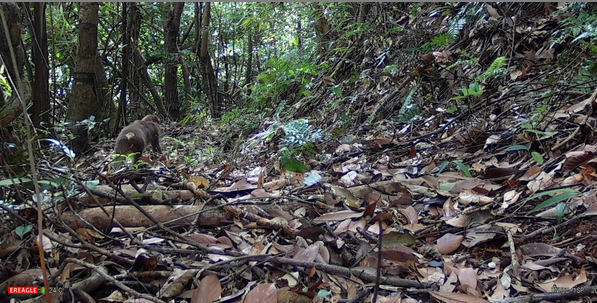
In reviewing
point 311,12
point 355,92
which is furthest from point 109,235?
point 311,12

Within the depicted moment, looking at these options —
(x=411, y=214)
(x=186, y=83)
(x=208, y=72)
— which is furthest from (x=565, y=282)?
(x=186, y=83)

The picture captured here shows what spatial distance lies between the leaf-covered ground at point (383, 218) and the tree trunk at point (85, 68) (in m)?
2.82

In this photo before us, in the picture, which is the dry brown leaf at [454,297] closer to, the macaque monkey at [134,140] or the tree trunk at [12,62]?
the tree trunk at [12,62]

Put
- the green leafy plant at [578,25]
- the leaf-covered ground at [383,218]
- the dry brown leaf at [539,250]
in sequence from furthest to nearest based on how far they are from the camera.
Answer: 1. the green leafy plant at [578,25]
2. the dry brown leaf at [539,250]
3. the leaf-covered ground at [383,218]

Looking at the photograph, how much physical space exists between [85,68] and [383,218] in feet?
14.1

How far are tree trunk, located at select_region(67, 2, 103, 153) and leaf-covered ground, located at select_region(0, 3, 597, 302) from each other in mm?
2817

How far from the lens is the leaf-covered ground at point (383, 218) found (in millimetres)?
1440

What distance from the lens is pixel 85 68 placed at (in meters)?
5.01

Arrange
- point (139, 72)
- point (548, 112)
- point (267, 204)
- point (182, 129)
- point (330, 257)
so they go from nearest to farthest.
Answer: point (330, 257) → point (267, 204) → point (548, 112) → point (182, 129) → point (139, 72)

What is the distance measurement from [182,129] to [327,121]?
3.84 m

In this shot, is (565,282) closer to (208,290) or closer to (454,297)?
(454,297)

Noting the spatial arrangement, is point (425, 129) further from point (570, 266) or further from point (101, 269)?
point (101, 269)

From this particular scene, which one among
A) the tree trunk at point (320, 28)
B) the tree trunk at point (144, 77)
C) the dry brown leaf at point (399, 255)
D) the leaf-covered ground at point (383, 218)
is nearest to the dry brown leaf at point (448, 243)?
the leaf-covered ground at point (383, 218)

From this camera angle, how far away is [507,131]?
279 centimetres
